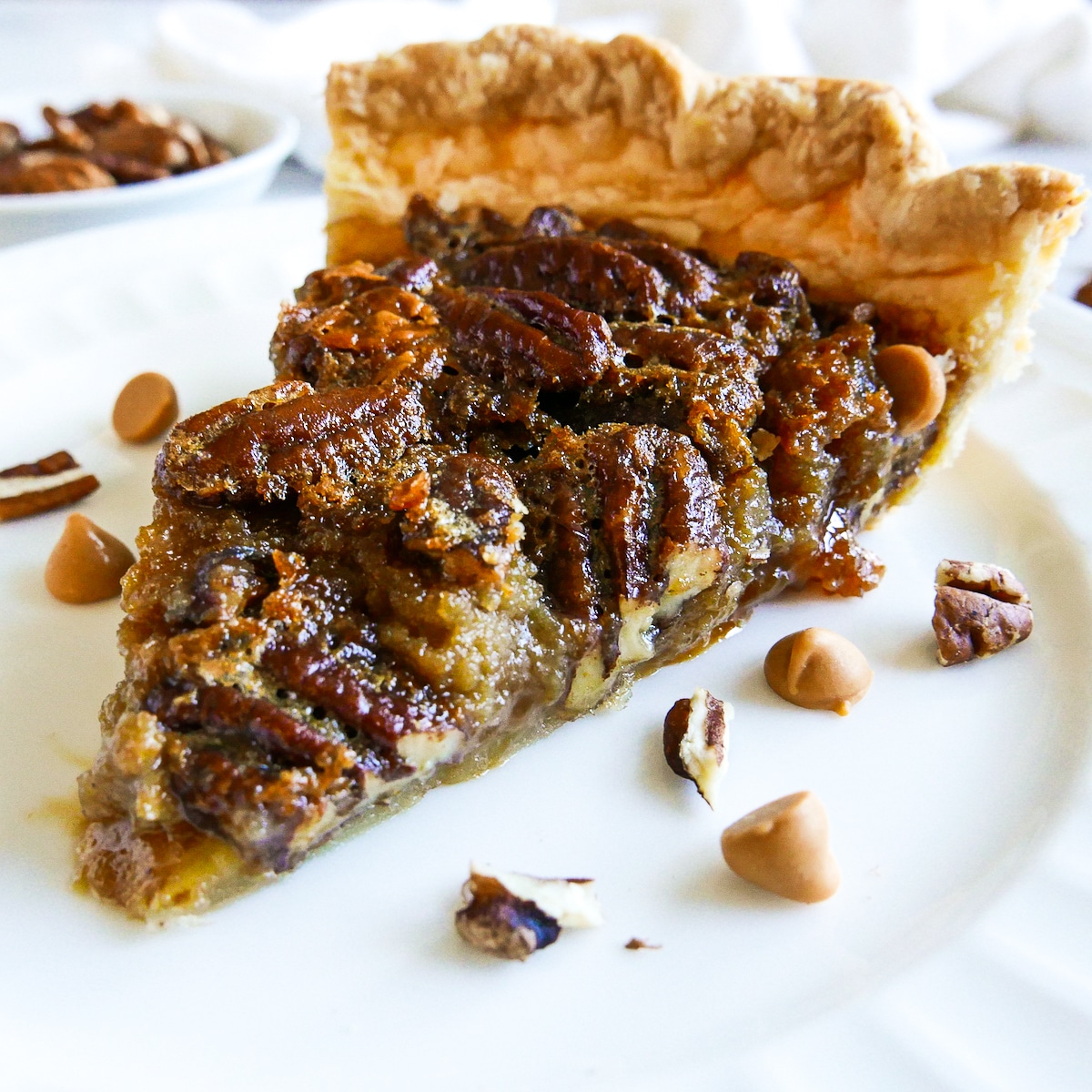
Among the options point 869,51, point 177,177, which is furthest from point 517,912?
point 869,51

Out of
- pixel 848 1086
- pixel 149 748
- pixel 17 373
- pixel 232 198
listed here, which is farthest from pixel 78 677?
pixel 232 198

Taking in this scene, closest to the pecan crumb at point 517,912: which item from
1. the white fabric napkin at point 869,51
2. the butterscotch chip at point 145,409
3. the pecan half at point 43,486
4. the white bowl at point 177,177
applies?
the pecan half at point 43,486

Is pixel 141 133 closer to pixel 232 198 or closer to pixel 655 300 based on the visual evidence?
pixel 232 198

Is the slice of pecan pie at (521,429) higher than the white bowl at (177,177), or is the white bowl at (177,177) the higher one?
the white bowl at (177,177)

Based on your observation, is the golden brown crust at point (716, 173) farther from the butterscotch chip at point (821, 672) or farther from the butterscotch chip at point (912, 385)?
the butterscotch chip at point (821, 672)

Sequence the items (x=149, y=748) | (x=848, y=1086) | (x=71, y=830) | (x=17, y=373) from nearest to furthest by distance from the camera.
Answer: (x=848, y=1086) → (x=149, y=748) → (x=71, y=830) → (x=17, y=373)

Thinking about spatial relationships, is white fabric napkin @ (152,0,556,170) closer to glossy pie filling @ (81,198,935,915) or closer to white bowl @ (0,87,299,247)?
white bowl @ (0,87,299,247)
